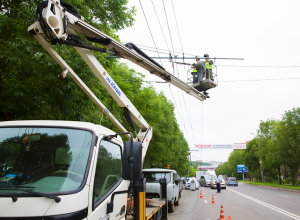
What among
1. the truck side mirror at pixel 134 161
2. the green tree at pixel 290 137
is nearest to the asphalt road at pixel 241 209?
the truck side mirror at pixel 134 161

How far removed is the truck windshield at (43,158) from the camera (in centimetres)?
235

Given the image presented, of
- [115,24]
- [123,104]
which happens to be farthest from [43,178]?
[115,24]

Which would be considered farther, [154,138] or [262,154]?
[262,154]

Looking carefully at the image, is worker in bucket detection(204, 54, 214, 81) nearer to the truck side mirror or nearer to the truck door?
the truck door

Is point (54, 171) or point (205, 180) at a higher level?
point (54, 171)

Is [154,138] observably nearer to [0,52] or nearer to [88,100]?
[88,100]

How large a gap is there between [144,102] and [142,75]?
2.20 meters

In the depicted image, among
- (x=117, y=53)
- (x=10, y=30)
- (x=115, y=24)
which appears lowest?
(x=117, y=53)

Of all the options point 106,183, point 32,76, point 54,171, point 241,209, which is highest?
point 32,76

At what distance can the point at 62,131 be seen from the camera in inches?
109

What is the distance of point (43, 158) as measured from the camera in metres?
2.58

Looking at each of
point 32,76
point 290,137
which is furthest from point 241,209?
point 290,137

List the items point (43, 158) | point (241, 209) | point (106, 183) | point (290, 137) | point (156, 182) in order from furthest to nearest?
point (290, 137) < point (241, 209) < point (156, 182) < point (106, 183) < point (43, 158)

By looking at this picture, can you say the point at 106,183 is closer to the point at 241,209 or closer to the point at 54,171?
the point at 54,171
